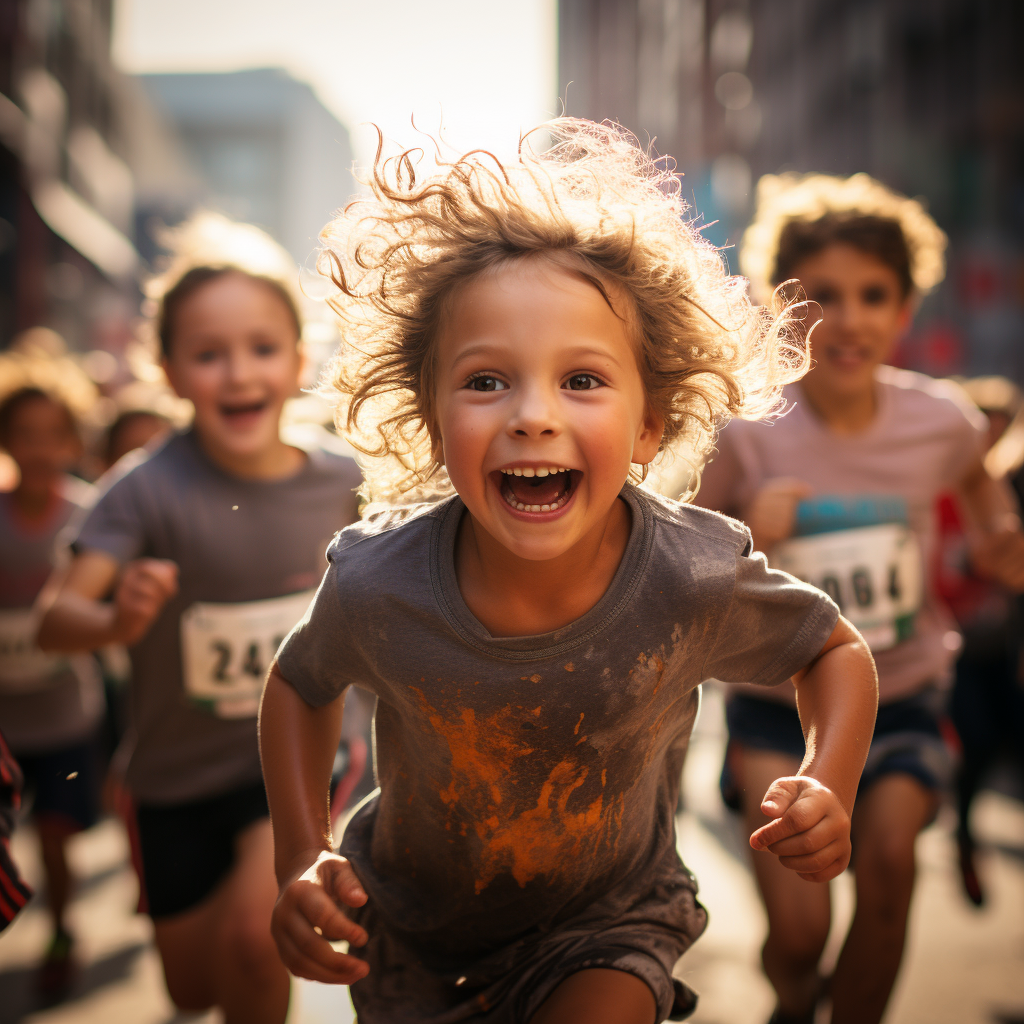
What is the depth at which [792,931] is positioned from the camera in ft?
8.25

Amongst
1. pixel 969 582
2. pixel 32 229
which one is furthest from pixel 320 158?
pixel 969 582

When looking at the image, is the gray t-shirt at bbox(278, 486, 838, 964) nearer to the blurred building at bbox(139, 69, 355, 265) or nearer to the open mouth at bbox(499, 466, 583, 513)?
the open mouth at bbox(499, 466, 583, 513)

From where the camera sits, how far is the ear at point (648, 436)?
76.5 inches

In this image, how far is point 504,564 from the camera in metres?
1.81

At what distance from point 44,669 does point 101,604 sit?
1.83 meters

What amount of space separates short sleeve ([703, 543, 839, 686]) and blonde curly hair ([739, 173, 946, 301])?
144 centimetres

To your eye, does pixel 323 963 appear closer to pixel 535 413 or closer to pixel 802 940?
pixel 535 413

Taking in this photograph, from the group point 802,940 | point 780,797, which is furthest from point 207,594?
point 780,797

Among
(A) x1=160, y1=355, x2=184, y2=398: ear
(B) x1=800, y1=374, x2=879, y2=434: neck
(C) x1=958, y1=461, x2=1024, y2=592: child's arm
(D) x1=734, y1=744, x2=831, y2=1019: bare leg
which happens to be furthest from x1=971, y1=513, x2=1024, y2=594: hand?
(A) x1=160, y1=355, x2=184, y2=398: ear

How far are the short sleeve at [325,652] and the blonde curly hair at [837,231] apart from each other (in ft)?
5.77

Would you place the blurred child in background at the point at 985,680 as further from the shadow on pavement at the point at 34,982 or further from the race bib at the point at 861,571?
the shadow on pavement at the point at 34,982

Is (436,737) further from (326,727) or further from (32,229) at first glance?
(32,229)

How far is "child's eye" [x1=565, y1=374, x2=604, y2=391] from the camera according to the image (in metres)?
1.68

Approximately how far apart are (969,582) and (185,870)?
12.5ft
